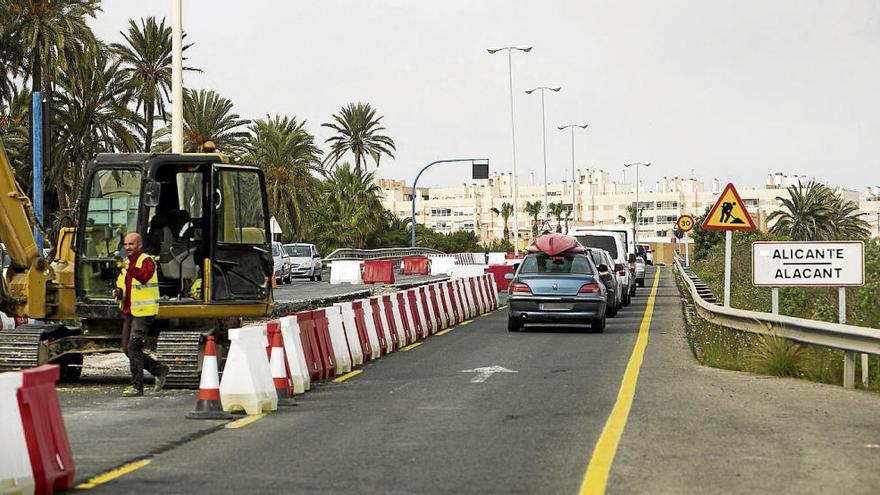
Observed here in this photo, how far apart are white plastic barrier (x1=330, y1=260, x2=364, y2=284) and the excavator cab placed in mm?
37660

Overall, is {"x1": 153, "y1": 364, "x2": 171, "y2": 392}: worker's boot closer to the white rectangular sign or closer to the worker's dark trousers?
the worker's dark trousers

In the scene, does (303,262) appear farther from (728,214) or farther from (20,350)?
(20,350)

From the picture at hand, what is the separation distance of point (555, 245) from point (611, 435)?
1565cm

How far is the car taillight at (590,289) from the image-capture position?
25.1 meters

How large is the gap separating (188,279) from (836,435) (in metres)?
8.81

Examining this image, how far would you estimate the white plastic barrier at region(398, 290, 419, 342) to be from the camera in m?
22.8

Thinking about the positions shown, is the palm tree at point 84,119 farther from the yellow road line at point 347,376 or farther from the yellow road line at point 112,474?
the yellow road line at point 112,474

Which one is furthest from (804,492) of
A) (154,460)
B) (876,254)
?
(876,254)

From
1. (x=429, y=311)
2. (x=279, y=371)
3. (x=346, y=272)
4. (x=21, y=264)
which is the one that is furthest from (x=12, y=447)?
(x=346, y=272)

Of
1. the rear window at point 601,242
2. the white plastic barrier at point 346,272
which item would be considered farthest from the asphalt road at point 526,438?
the white plastic barrier at point 346,272

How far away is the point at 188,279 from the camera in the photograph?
1706cm

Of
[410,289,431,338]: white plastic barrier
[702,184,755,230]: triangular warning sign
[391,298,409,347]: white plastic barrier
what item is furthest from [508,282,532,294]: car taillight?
[702,184,755,230]: triangular warning sign

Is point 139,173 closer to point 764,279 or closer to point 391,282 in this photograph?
point 764,279

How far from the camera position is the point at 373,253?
75.6m
